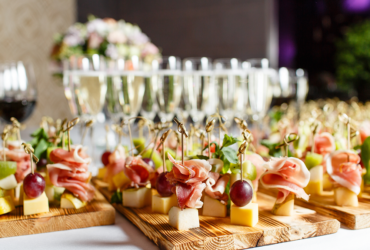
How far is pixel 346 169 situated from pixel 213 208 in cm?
30

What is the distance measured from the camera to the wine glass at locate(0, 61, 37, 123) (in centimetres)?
150

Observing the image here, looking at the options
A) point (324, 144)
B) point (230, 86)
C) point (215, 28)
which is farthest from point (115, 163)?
point (215, 28)

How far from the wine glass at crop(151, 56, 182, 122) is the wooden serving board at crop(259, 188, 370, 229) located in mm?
630

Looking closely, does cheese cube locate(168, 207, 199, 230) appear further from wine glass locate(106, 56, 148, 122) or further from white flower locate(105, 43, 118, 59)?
white flower locate(105, 43, 118, 59)

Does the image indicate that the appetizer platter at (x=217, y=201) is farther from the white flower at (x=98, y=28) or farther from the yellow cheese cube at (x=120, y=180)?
the white flower at (x=98, y=28)

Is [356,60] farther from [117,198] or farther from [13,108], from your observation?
[117,198]

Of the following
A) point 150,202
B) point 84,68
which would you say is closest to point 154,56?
point 84,68

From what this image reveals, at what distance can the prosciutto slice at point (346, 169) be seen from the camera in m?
0.79

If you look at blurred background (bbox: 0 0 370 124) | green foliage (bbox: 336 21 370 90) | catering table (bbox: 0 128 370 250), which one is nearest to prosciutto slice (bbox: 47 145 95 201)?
catering table (bbox: 0 128 370 250)

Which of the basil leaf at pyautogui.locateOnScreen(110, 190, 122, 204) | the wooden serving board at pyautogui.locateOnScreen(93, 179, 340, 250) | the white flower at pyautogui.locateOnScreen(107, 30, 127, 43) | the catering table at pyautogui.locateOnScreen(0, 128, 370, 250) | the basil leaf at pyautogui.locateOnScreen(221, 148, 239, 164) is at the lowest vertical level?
the catering table at pyautogui.locateOnScreen(0, 128, 370, 250)

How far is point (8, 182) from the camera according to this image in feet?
2.64

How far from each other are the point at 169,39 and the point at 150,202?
361 cm

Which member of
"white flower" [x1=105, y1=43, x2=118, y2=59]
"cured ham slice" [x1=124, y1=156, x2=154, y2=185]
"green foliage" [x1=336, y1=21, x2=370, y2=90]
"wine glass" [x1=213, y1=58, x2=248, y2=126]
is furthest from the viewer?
"green foliage" [x1=336, y1=21, x2=370, y2=90]

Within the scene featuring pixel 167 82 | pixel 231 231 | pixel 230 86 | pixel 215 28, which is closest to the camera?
pixel 231 231
